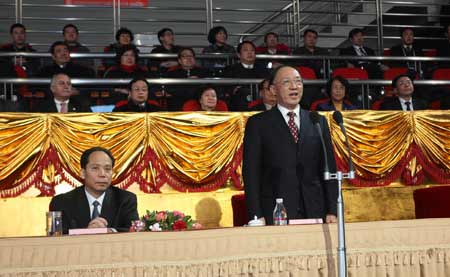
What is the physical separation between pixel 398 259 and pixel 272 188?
1.18 m

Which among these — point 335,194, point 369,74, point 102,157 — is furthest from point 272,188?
point 369,74

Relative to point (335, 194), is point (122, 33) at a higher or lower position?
higher

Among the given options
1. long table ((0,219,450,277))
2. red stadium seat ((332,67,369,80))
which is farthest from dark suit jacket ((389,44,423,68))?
long table ((0,219,450,277))

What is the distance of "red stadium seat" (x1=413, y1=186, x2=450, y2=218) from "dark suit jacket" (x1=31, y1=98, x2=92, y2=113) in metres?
3.06

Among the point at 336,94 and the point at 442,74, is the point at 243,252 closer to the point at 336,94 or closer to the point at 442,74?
the point at 336,94

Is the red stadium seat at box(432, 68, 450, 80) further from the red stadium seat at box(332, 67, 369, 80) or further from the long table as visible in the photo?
the long table

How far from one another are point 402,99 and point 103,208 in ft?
13.2

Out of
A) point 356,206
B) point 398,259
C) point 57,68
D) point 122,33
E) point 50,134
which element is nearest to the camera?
point 398,259

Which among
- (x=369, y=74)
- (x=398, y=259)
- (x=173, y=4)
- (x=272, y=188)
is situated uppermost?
(x=173, y=4)

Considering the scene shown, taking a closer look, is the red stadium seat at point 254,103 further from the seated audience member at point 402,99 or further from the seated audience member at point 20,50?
the seated audience member at point 20,50

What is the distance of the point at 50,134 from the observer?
19.5 feet

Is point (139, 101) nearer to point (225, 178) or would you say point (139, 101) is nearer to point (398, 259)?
point (225, 178)

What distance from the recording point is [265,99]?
6.74 meters

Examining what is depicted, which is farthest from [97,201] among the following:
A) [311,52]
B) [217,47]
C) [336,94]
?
[311,52]
